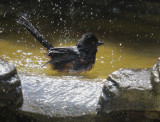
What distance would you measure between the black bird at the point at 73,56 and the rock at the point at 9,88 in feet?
6.36

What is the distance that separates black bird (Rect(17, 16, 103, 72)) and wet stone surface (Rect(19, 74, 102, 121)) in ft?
4.73

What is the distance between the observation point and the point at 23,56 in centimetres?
494

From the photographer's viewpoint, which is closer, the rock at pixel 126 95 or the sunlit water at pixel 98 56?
the rock at pixel 126 95

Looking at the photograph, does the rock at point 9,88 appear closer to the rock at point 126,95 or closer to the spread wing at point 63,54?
the rock at point 126,95

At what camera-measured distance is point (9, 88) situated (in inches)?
93.6

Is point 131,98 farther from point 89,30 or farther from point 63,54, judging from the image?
point 89,30

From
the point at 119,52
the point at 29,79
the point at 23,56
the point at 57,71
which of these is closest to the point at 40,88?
the point at 29,79

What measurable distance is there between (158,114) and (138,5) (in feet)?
24.0

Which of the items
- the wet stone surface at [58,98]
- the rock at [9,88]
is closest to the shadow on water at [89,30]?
the wet stone surface at [58,98]

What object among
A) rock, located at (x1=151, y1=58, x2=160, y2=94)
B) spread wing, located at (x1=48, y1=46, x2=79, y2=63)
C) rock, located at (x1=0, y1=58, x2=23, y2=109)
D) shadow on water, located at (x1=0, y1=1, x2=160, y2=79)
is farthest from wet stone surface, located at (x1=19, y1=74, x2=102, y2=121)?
spread wing, located at (x1=48, y1=46, x2=79, y2=63)

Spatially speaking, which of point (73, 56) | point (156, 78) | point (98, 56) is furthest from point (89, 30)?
point (156, 78)

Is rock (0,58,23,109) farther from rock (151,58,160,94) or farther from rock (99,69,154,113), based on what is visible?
rock (151,58,160,94)

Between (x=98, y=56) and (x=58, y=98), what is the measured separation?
2.76 m

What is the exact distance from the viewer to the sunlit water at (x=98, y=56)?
4.46 metres
